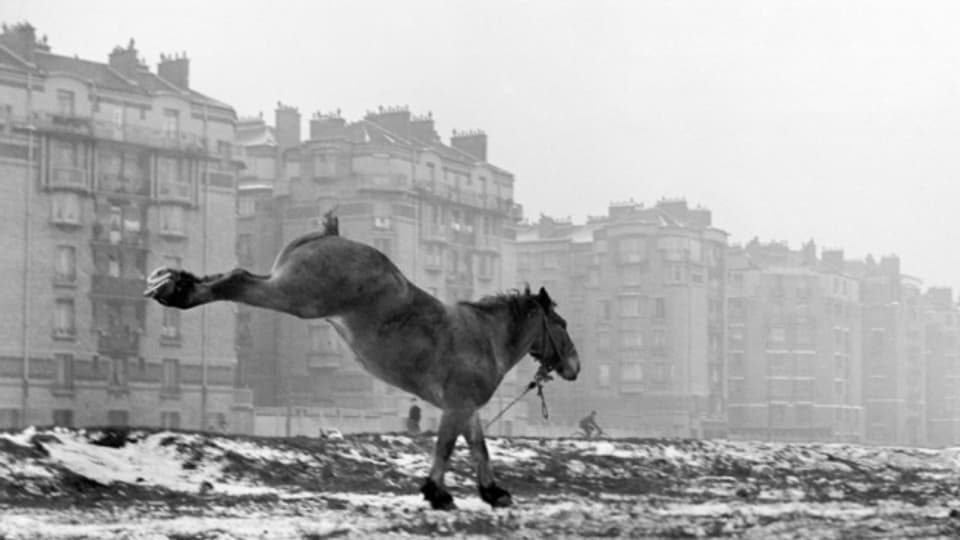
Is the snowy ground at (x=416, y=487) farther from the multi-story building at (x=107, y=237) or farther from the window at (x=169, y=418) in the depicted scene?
the window at (x=169, y=418)

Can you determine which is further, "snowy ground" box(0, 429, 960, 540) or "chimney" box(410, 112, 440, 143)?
"chimney" box(410, 112, 440, 143)

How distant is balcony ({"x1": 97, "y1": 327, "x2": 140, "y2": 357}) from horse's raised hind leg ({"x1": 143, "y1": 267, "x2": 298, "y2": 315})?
74147 mm

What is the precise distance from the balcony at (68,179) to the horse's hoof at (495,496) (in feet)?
236

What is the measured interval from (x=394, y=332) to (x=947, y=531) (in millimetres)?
3936

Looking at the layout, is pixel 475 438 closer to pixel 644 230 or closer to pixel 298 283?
pixel 298 283

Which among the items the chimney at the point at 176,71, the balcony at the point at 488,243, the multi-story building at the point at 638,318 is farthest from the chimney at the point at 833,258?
the chimney at the point at 176,71

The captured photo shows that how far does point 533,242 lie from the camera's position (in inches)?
5502

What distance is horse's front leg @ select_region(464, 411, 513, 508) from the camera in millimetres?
12766

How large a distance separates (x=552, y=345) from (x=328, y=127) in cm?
9472

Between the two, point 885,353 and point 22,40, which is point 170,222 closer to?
point 22,40

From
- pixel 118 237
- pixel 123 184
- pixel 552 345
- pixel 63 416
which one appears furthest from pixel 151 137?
pixel 552 345

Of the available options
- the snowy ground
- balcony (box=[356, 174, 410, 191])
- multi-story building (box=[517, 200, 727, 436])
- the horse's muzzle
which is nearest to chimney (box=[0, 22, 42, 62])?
balcony (box=[356, 174, 410, 191])

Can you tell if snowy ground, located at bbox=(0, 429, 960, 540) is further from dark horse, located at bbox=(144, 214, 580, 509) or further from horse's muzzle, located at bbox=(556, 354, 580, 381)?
horse's muzzle, located at bbox=(556, 354, 580, 381)

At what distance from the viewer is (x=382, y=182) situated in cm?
10212
